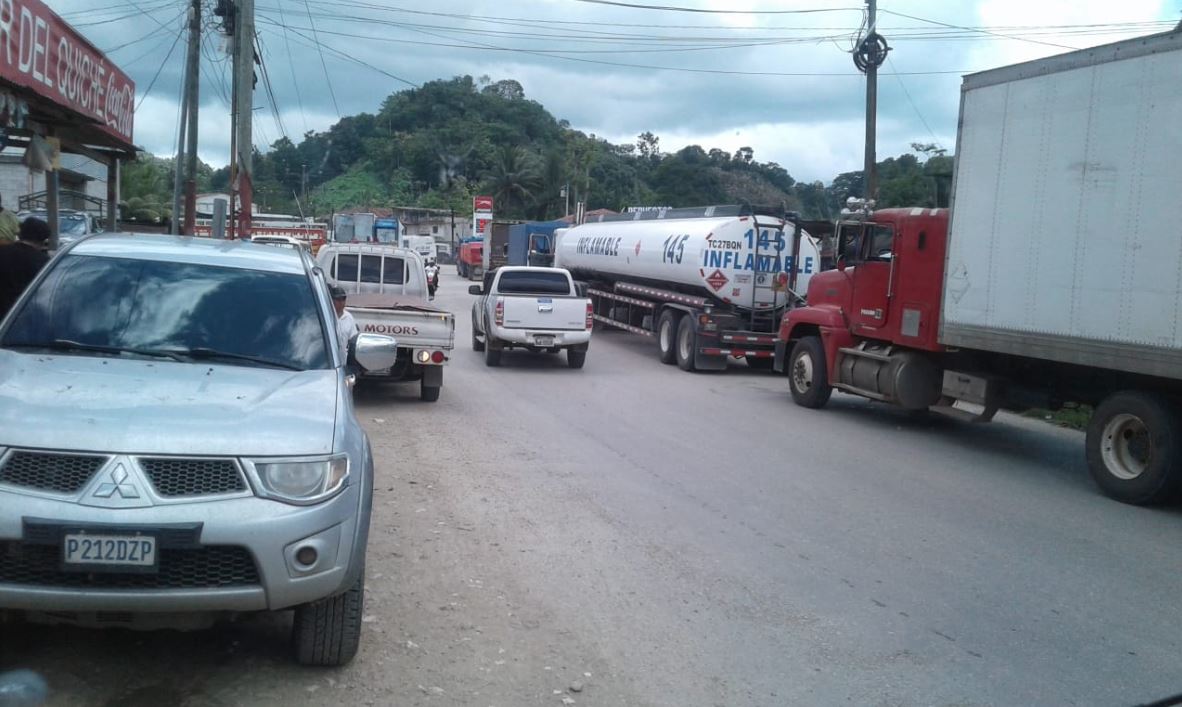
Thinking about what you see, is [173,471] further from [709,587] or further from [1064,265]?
[1064,265]

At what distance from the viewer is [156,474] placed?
4.21m

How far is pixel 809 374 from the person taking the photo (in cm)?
1530

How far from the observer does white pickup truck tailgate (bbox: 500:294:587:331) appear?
711 inches

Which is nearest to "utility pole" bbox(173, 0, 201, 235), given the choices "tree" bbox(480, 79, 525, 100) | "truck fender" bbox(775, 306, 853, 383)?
"truck fender" bbox(775, 306, 853, 383)

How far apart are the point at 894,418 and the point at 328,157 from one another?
321 ft

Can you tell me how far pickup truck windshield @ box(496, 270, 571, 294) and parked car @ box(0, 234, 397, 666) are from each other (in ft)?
43.1

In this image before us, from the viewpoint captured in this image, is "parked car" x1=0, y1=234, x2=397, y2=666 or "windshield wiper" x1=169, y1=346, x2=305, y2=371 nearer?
"parked car" x1=0, y1=234, x2=397, y2=666

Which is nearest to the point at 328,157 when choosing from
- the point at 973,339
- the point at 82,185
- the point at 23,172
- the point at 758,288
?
the point at 82,185

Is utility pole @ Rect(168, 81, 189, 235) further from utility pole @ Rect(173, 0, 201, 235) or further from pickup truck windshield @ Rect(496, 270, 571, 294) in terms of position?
pickup truck windshield @ Rect(496, 270, 571, 294)

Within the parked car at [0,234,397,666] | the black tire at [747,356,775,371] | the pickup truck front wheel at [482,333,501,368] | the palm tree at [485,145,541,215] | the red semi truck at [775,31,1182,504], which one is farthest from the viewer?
the palm tree at [485,145,541,215]

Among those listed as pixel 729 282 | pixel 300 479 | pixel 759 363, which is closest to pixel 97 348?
pixel 300 479

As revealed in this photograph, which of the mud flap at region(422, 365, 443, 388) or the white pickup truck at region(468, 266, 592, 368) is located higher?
the white pickup truck at region(468, 266, 592, 368)

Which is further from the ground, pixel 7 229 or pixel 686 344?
pixel 7 229

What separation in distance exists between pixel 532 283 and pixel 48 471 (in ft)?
48.9
